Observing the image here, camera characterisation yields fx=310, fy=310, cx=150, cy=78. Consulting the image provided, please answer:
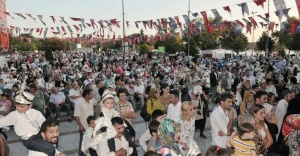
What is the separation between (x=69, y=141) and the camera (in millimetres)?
7852

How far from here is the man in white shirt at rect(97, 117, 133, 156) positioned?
3771 mm

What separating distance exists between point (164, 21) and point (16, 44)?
50909 mm

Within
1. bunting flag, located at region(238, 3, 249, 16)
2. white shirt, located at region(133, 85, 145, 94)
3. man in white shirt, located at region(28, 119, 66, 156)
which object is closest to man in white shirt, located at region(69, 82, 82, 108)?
white shirt, located at region(133, 85, 145, 94)

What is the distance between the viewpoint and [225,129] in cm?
472

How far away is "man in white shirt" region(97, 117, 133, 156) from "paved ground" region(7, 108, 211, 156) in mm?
2714

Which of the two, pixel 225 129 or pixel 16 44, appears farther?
pixel 16 44

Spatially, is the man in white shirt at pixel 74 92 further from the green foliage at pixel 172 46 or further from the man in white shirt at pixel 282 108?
the green foliage at pixel 172 46

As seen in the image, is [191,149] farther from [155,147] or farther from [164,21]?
[164,21]

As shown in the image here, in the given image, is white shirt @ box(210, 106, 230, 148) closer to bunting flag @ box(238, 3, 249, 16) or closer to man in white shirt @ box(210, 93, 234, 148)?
man in white shirt @ box(210, 93, 234, 148)

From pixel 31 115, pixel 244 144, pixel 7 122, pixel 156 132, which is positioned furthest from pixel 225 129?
pixel 7 122

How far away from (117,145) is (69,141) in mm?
4298

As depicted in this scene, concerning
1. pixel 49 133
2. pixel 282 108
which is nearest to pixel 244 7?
pixel 282 108

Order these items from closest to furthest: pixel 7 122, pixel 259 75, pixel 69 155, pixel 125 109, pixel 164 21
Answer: pixel 7 122 → pixel 125 109 → pixel 69 155 → pixel 259 75 → pixel 164 21

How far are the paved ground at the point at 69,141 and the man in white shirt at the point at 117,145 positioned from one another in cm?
271
